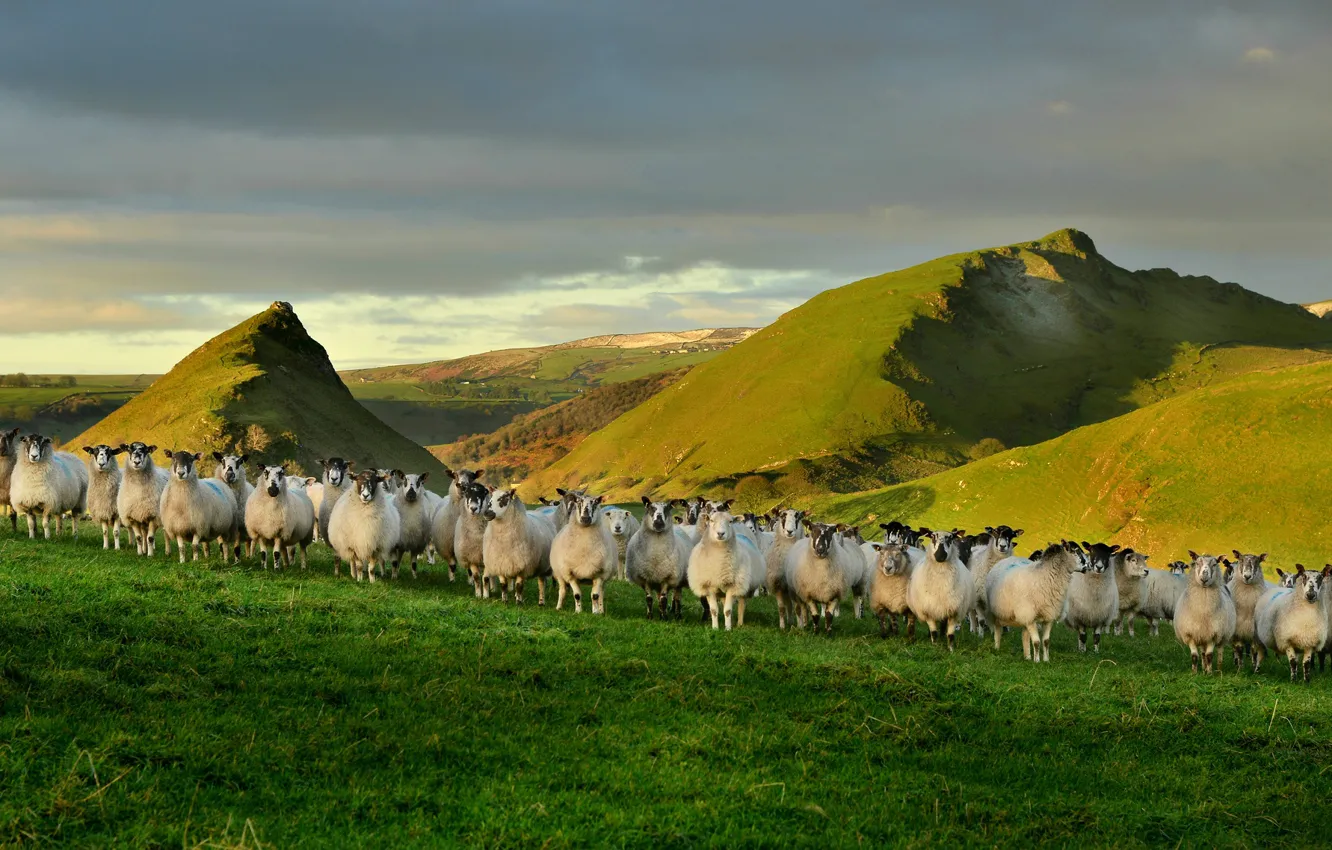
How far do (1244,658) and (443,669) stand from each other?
19589mm

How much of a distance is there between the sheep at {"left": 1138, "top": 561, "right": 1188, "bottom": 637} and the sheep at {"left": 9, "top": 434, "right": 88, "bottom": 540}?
88.8 ft

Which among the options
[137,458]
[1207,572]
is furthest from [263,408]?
[1207,572]

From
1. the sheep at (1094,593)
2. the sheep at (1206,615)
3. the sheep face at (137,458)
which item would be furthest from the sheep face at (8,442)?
the sheep at (1206,615)

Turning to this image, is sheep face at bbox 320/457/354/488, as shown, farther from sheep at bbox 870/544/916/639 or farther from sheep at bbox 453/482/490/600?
sheep at bbox 870/544/916/639

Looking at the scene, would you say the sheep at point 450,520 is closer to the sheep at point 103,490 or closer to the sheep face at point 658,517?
the sheep face at point 658,517

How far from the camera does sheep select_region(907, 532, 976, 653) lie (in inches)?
868

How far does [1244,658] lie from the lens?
2602 cm

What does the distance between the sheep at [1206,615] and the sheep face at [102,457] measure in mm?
23804

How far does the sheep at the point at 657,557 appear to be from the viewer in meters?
23.0

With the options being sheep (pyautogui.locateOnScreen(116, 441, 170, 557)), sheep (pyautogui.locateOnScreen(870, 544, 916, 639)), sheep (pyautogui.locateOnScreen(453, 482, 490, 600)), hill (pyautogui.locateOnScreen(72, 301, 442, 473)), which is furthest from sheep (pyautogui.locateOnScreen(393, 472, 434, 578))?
hill (pyautogui.locateOnScreen(72, 301, 442, 473))

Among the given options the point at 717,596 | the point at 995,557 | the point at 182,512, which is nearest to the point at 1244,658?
the point at 995,557

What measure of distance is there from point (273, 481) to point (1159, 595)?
900 inches

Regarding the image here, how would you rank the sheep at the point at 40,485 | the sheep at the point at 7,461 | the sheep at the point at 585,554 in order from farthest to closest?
1. the sheep at the point at 7,461
2. the sheep at the point at 40,485
3. the sheep at the point at 585,554

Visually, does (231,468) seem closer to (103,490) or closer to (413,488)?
(103,490)
